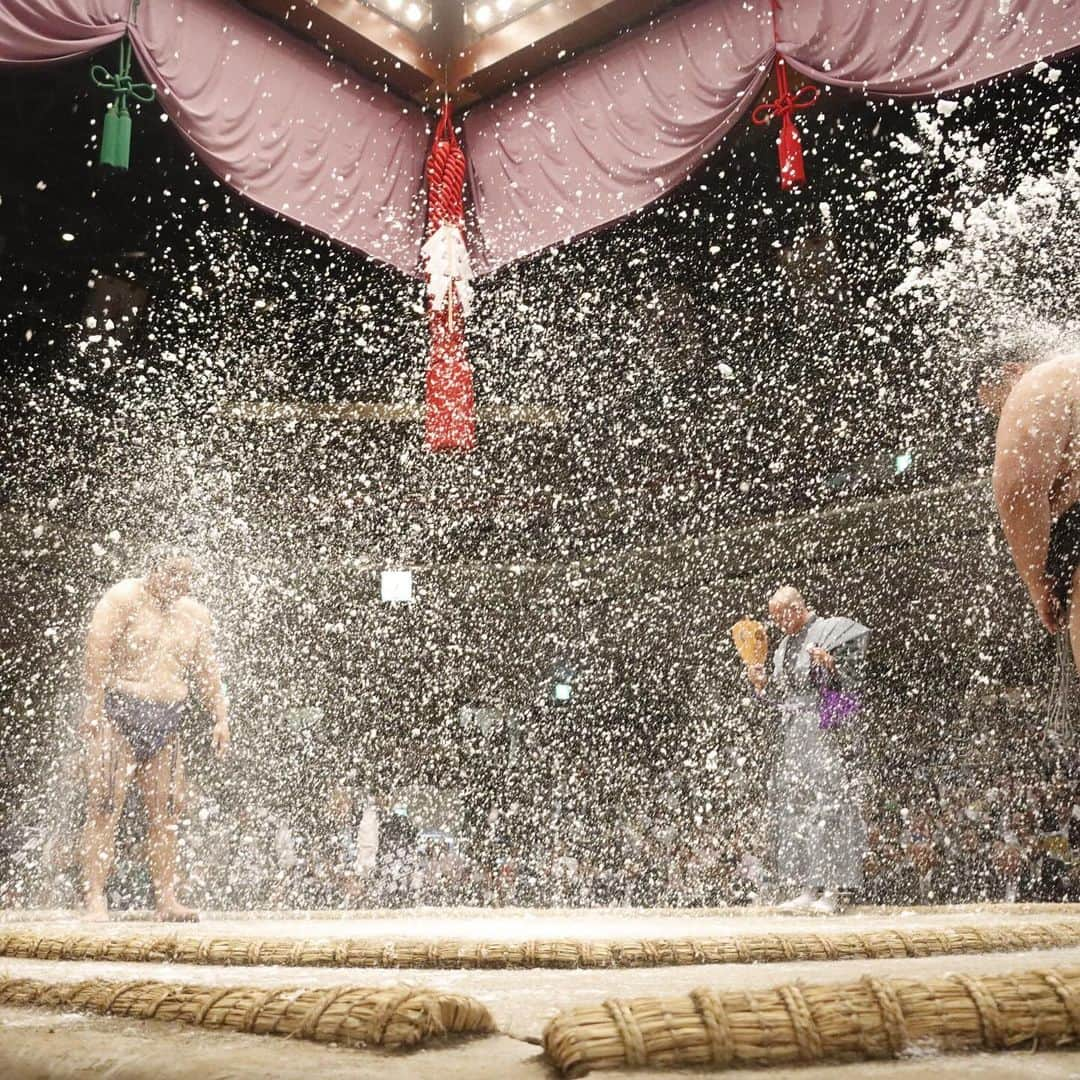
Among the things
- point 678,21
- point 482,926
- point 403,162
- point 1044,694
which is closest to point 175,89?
point 403,162

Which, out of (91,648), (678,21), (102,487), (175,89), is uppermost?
(678,21)

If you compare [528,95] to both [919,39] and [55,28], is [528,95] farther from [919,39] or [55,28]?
[55,28]

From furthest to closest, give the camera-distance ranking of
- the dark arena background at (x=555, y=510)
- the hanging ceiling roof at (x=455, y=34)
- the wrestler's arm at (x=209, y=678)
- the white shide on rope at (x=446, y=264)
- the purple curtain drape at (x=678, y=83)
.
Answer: the dark arena background at (x=555, y=510), the white shide on rope at (x=446, y=264), the hanging ceiling roof at (x=455, y=34), the wrestler's arm at (x=209, y=678), the purple curtain drape at (x=678, y=83)

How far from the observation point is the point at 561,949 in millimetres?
1465

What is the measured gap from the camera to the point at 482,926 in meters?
2.09

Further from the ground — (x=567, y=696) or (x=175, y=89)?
(x=175, y=89)

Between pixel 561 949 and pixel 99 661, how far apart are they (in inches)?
81.8

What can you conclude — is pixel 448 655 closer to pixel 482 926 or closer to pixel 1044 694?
pixel 1044 694

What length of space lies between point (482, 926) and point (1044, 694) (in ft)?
15.8

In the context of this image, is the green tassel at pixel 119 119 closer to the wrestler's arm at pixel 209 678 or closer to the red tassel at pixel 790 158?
the wrestler's arm at pixel 209 678

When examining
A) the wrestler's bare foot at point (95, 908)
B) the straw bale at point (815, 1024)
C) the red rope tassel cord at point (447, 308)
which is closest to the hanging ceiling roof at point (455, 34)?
the red rope tassel cord at point (447, 308)

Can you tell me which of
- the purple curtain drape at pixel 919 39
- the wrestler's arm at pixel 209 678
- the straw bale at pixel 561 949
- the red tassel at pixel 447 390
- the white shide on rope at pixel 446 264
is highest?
the purple curtain drape at pixel 919 39

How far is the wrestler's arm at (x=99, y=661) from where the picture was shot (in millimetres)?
3018

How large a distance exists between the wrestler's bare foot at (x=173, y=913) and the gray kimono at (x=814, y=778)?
1811 millimetres
